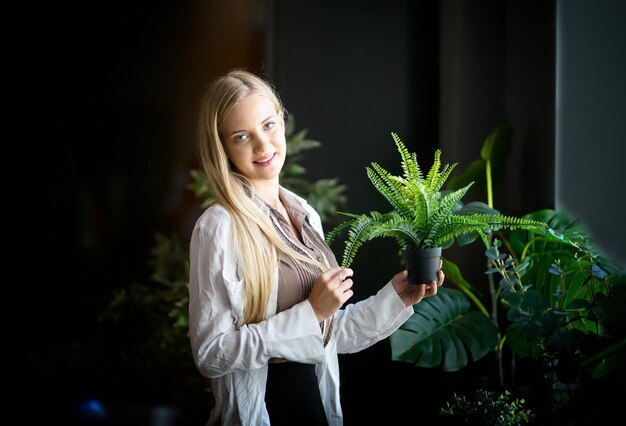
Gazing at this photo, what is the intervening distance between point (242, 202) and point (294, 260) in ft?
0.62

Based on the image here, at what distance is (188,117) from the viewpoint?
4172mm

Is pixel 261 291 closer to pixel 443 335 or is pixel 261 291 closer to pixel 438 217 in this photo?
pixel 438 217

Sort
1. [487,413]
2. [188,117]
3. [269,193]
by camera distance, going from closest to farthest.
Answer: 1. [269,193]
2. [487,413]
3. [188,117]

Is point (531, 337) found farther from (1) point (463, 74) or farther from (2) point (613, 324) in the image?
(1) point (463, 74)

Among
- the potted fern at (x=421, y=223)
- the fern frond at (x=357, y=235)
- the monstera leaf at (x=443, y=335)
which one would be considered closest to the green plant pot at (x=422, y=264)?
the potted fern at (x=421, y=223)

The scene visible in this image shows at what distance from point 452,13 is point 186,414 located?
103 inches

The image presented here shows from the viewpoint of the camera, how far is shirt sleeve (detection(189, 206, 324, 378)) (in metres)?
1.47

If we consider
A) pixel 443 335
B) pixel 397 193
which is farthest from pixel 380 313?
pixel 443 335

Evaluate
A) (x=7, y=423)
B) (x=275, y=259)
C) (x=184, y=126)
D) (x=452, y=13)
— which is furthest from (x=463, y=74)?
(x=7, y=423)

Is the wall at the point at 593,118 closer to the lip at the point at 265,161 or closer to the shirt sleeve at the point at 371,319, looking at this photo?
the shirt sleeve at the point at 371,319

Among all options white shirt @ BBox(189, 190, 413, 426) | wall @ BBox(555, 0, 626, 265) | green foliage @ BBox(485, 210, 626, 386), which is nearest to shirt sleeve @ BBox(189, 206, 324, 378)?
white shirt @ BBox(189, 190, 413, 426)

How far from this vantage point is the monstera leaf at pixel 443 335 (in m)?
2.21

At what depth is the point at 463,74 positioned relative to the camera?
3.29 meters

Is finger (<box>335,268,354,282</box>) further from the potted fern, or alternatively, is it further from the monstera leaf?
the monstera leaf
